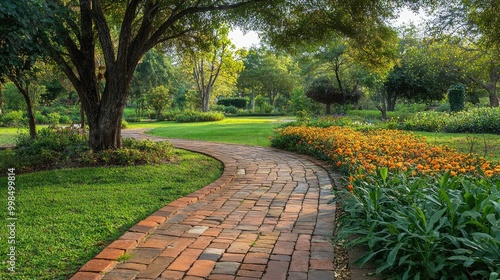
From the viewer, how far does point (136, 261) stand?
109 inches

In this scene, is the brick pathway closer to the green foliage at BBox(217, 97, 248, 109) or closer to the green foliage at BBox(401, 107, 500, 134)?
the green foliage at BBox(401, 107, 500, 134)

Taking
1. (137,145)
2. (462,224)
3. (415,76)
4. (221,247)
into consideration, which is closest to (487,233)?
(462,224)

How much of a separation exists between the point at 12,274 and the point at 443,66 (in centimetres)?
2533

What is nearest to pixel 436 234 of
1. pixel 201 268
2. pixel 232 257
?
pixel 232 257

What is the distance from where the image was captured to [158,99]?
27.8m

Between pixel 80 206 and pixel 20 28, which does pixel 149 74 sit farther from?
pixel 80 206

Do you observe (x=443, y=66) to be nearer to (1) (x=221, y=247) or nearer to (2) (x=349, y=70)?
(2) (x=349, y=70)

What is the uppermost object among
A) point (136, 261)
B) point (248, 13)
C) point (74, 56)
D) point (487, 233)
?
point (248, 13)

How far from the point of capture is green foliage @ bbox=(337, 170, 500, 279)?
2209 mm

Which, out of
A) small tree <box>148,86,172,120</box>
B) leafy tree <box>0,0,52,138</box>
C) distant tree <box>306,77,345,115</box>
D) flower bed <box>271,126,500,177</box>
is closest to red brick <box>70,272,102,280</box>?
flower bed <box>271,126,500,177</box>

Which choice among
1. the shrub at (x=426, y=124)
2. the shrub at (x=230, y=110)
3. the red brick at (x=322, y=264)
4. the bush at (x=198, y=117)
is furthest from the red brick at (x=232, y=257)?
the shrub at (x=230, y=110)

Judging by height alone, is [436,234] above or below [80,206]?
above

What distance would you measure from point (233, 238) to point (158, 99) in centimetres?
2572

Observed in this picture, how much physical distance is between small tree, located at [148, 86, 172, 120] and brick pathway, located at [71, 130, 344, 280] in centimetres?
2315
